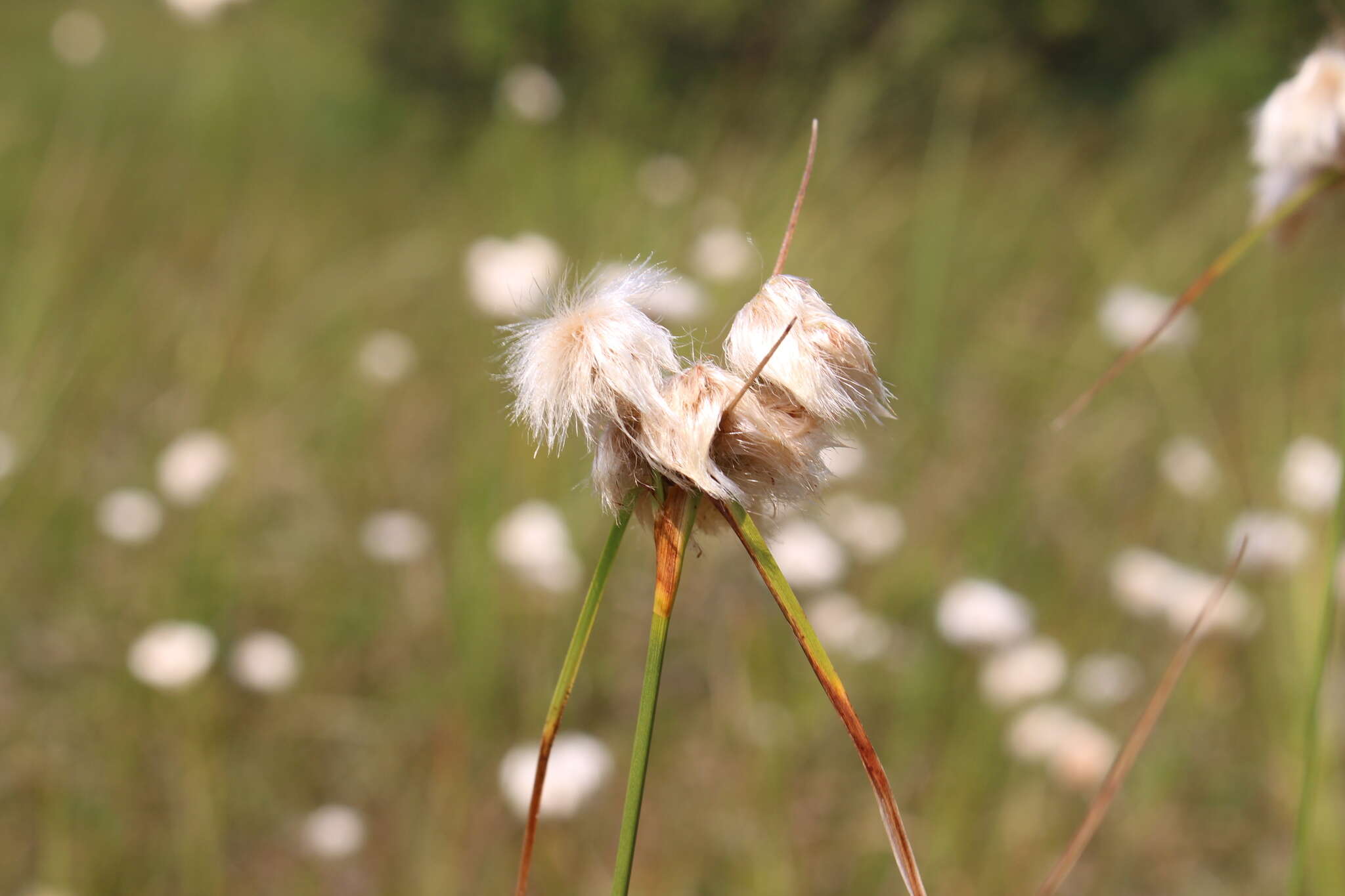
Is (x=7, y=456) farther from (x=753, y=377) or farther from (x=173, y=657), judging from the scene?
(x=753, y=377)

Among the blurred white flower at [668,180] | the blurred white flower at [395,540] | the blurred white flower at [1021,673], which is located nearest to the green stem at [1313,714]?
the blurred white flower at [1021,673]

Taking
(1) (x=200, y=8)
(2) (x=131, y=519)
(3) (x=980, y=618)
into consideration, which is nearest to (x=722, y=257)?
(3) (x=980, y=618)

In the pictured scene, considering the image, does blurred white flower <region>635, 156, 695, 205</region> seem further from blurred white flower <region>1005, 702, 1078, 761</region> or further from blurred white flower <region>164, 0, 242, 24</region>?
blurred white flower <region>1005, 702, 1078, 761</region>

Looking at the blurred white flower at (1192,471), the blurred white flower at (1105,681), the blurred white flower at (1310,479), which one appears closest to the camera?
the blurred white flower at (1105,681)

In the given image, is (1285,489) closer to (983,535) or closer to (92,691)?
(983,535)

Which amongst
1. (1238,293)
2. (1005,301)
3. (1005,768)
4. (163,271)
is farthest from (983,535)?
(163,271)

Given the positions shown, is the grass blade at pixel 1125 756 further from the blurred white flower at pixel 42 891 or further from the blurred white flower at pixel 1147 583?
the blurred white flower at pixel 1147 583
